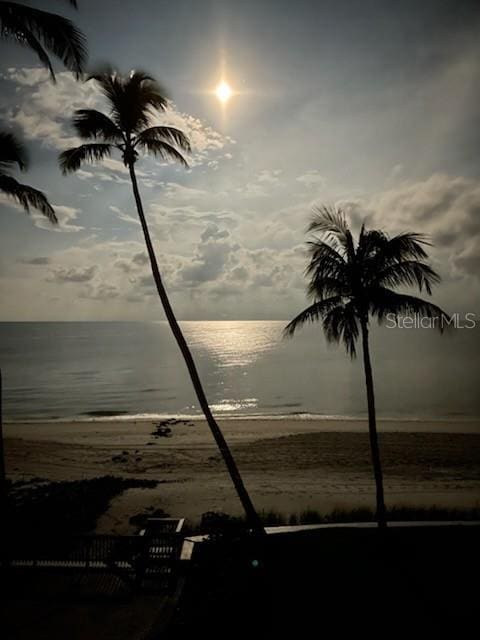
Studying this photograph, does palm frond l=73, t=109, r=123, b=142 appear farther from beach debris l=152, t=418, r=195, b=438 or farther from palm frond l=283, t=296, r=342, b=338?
beach debris l=152, t=418, r=195, b=438

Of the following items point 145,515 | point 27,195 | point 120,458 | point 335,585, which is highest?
point 27,195

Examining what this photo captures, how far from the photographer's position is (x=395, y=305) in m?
8.13

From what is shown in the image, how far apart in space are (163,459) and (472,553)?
651 inches

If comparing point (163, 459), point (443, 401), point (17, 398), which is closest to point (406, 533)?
point (163, 459)

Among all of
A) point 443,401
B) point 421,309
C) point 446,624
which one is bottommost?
point 443,401

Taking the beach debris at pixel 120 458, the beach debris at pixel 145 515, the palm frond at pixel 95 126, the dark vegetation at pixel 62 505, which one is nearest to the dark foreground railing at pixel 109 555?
the dark vegetation at pixel 62 505

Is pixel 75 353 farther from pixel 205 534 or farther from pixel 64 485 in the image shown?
pixel 205 534

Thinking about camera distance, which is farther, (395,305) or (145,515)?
(145,515)

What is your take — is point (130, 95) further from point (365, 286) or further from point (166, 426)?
point (166, 426)

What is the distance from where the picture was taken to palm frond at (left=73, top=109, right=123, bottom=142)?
796 centimetres

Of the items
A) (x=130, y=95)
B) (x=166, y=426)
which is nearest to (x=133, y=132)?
(x=130, y=95)

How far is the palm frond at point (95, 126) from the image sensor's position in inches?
313

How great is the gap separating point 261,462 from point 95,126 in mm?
17519

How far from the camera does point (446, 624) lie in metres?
5.05
